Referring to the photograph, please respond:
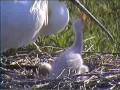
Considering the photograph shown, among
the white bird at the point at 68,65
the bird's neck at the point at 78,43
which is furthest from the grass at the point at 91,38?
the white bird at the point at 68,65

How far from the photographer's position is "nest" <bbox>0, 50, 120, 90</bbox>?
609cm

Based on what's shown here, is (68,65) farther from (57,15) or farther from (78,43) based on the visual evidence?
(57,15)

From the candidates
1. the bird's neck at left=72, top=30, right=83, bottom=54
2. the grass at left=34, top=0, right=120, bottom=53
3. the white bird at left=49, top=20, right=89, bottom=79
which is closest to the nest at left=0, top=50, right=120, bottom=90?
→ the white bird at left=49, top=20, right=89, bottom=79

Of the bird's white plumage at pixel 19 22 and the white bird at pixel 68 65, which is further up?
the bird's white plumage at pixel 19 22

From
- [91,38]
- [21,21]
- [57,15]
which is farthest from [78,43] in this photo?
[91,38]

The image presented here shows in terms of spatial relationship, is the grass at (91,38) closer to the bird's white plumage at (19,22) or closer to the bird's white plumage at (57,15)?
the bird's white plumage at (57,15)

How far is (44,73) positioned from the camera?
660 cm

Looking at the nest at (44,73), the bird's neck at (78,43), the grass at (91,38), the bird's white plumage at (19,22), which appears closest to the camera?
the nest at (44,73)

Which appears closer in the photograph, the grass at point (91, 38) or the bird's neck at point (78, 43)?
the bird's neck at point (78, 43)

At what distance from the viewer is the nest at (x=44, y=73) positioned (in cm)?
609

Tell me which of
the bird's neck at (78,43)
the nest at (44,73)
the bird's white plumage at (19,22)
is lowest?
the nest at (44,73)

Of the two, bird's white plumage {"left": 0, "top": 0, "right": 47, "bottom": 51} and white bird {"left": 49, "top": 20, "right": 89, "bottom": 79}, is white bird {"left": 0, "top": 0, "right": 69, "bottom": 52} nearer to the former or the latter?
bird's white plumage {"left": 0, "top": 0, "right": 47, "bottom": 51}

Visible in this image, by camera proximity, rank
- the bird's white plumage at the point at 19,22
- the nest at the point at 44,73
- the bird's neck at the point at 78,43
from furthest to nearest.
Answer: the bird's neck at the point at 78,43
the bird's white plumage at the point at 19,22
the nest at the point at 44,73

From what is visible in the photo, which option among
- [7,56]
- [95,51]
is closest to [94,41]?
[95,51]
